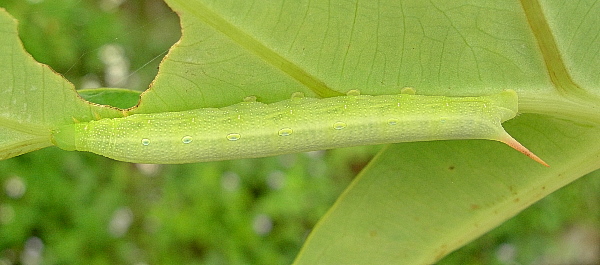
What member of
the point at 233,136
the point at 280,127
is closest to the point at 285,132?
the point at 280,127

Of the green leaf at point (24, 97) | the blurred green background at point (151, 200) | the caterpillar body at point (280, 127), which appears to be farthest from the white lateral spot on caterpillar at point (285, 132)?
A: the blurred green background at point (151, 200)

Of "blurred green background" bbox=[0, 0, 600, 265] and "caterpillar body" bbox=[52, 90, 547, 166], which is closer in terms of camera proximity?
"caterpillar body" bbox=[52, 90, 547, 166]

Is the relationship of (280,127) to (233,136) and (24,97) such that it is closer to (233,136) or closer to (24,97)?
(233,136)

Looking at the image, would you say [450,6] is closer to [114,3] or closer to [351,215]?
[351,215]

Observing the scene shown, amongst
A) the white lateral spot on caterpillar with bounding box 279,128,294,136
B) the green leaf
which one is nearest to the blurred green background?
the green leaf

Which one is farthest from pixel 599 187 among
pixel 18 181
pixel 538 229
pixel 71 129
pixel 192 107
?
pixel 18 181

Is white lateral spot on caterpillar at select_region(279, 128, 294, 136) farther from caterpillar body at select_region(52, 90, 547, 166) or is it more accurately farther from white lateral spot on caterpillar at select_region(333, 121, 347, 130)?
white lateral spot on caterpillar at select_region(333, 121, 347, 130)
